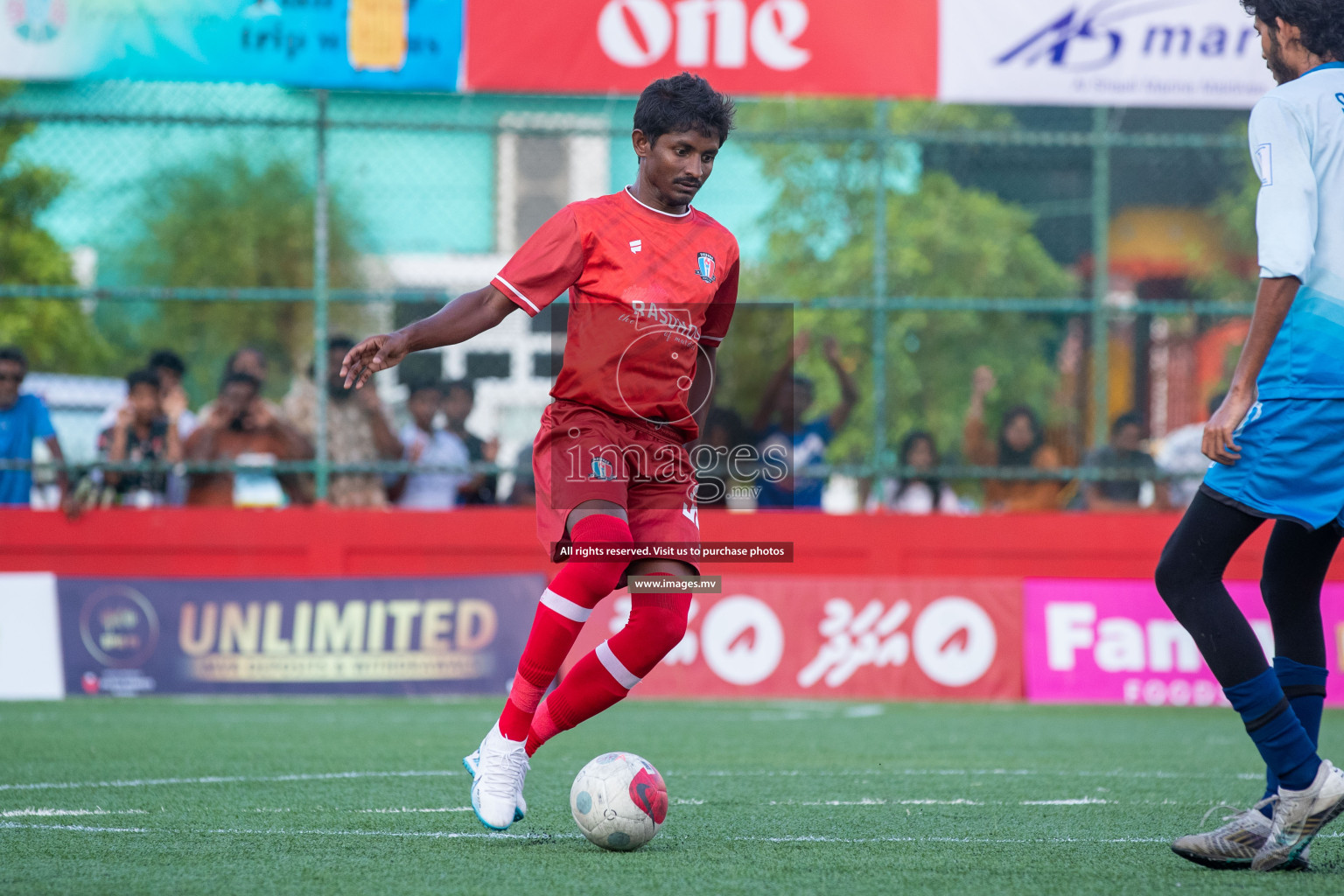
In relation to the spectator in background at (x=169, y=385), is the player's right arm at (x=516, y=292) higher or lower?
higher

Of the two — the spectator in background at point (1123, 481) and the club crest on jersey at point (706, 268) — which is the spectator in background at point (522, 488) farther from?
the club crest on jersey at point (706, 268)

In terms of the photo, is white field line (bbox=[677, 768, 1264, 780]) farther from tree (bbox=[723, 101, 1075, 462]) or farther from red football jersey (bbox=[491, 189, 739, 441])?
tree (bbox=[723, 101, 1075, 462])

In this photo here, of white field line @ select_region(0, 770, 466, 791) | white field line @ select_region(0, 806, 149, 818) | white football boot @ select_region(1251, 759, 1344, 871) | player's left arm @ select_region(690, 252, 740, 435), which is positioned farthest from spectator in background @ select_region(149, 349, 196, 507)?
white football boot @ select_region(1251, 759, 1344, 871)

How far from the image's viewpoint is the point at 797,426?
36.6 feet

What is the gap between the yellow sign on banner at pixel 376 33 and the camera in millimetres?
10484

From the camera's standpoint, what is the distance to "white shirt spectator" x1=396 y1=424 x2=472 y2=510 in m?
11.0

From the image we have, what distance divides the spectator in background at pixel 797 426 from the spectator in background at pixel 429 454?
2209mm

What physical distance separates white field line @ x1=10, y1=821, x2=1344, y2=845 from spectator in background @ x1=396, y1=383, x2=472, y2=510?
6.53m

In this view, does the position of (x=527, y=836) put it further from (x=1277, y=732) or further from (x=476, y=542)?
(x=476, y=542)

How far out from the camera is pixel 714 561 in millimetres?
10602

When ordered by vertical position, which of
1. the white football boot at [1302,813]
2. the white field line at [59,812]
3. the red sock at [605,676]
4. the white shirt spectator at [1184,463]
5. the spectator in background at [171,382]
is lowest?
the white field line at [59,812]

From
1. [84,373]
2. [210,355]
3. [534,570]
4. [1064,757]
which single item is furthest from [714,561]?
[210,355]

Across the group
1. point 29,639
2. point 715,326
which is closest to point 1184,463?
point 715,326

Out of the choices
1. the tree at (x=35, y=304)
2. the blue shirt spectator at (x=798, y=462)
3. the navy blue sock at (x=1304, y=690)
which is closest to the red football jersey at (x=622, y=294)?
the navy blue sock at (x=1304, y=690)
